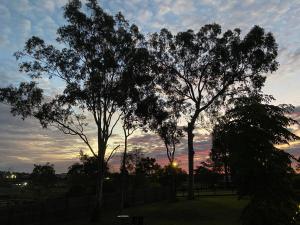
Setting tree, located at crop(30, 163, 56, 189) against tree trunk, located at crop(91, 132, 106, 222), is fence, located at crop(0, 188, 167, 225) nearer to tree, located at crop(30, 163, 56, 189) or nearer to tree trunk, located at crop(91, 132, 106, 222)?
tree trunk, located at crop(91, 132, 106, 222)

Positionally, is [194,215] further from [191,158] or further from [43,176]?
[43,176]

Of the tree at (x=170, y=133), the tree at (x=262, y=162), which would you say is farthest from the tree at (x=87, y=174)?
the tree at (x=262, y=162)

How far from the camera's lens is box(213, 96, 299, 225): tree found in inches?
627

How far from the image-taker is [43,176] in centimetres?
10338

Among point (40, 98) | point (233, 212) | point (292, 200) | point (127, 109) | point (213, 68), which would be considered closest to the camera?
point (292, 200)

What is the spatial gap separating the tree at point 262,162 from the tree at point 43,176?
89.7m

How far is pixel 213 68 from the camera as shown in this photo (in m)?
46.7

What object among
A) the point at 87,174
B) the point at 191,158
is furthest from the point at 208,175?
the point at 191,158

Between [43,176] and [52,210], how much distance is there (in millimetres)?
72362

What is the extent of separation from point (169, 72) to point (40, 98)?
58.8 ft

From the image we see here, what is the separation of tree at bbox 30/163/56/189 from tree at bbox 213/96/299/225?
89.7 metres

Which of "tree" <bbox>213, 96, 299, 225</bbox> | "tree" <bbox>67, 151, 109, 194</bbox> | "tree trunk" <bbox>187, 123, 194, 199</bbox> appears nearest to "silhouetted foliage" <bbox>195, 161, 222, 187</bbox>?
"tree" <bbox>67, 151, 109, 194</bbox>

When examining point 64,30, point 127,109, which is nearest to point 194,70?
point 127,109

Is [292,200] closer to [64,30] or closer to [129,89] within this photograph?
[129,89]
